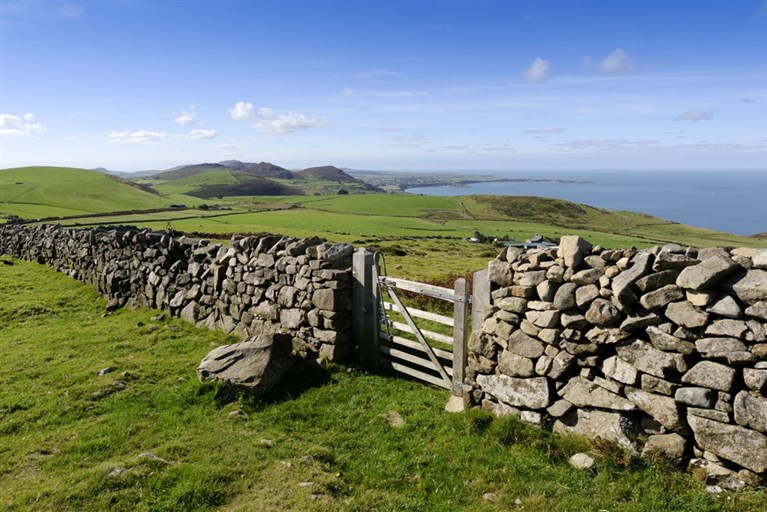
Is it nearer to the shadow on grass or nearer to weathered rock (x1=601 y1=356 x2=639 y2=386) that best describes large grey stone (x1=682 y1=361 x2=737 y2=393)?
weathered rock (x1=601 y1=356 x2=639 y2=386)

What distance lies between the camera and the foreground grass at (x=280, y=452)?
655cm

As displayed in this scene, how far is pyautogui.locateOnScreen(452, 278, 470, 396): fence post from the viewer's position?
31.7 feet

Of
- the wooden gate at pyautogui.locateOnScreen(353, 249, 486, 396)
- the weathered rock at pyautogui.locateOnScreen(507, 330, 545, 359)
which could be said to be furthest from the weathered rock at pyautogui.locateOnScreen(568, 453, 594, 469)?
the wooden gate at pyautogui.locateOnScreen(353, 249, 486, 396)

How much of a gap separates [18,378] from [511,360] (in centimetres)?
1119

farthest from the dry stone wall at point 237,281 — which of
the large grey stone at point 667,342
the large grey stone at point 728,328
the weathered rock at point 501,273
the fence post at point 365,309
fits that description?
the large grey stone at point 728,328

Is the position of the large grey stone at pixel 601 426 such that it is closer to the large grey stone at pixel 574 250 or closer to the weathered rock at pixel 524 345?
the weathered rock at pixel 524 345

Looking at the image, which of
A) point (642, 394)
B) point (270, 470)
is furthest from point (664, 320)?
point (270, 470)

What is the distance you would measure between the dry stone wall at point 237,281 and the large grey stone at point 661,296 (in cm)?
676

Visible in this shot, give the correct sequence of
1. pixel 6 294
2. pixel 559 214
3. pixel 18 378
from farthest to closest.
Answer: pixel 559 214, pixel 6 294, pixel 18 378

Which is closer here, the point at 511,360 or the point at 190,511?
the point at 190,511

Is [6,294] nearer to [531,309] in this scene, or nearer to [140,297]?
[140,297]

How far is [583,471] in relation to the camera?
694 centimetres

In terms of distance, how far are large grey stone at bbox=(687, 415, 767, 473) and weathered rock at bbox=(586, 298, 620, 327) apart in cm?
Result: 159

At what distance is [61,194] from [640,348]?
129m
